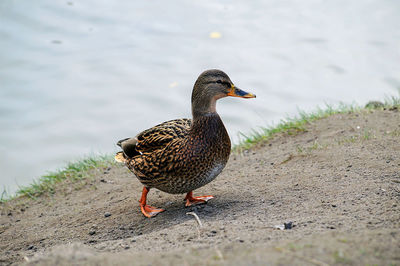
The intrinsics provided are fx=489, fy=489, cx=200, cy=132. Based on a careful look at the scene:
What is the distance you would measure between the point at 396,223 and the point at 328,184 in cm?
122

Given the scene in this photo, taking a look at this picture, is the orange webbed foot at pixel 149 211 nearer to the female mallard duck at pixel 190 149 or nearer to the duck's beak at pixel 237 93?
the female mallard duck at pixel 190 149

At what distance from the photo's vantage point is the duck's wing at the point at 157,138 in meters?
4.46

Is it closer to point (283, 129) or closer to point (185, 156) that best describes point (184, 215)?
point (185, 156)

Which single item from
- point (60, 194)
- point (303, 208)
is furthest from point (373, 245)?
point (60, 194)

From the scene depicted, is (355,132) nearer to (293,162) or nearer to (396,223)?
(293,162)

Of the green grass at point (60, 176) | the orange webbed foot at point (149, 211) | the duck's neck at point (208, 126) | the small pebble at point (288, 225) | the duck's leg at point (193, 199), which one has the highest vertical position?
the duck's neck at point (208, 126)

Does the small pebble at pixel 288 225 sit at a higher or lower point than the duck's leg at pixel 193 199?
higher

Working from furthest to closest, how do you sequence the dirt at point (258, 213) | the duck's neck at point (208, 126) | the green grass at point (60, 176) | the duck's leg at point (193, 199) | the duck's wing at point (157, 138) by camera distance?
1. the green grass at point (60, 176)
2. the duck's leg at point (193, 199)
3. the duck's wing at point (157, 138)
4. the duck's neck at point (208, 126)
5. the dirt at point (258, 213)

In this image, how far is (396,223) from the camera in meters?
3.29

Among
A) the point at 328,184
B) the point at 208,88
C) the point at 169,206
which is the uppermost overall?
the point at 208,88

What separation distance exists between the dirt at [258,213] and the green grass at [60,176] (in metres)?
0.15

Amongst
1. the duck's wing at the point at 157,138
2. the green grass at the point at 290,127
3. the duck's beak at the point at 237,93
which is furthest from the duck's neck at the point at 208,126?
the green grass at the point at 290,127

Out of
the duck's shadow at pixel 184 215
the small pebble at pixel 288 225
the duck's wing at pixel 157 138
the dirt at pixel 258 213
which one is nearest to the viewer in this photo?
the dirt at pixel 258 213

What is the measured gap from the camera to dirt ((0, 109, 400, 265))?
9.17ft
